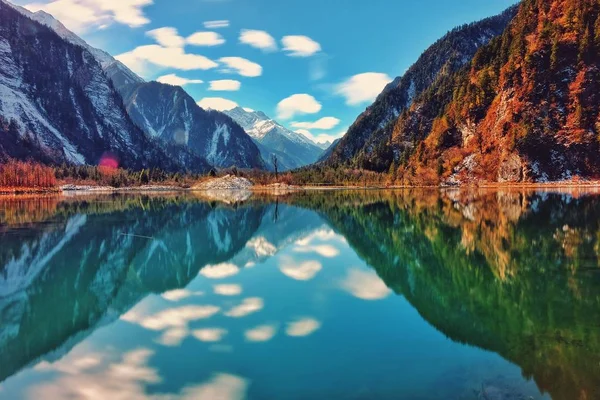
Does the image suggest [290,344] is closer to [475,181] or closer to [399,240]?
[399,240]

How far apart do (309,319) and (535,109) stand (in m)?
161

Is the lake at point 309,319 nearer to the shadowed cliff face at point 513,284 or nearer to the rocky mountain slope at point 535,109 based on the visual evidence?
the shadowed cliff face at point 513,284

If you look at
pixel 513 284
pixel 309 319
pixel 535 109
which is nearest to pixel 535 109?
pixel 535 109

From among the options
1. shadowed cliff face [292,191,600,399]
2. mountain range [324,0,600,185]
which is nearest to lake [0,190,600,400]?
shadowed cliff face [292,191,600,399]

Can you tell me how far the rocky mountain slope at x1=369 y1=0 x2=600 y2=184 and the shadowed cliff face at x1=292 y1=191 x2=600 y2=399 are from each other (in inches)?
4571

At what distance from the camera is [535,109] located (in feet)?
502

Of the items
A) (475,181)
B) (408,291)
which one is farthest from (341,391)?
(475,181)

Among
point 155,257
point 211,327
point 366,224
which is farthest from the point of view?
point 366,224

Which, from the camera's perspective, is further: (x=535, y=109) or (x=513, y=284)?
(x=535, y=109)

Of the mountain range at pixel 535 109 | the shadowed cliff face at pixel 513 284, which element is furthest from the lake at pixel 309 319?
the mountain range at pixel 535 109

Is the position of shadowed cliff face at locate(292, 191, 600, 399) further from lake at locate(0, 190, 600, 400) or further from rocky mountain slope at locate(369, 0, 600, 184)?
rocky mountain slope at locate(369, 0, 600, 184)

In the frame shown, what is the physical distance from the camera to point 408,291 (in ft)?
68.5

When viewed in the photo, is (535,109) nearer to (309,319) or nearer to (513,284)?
(513,284)

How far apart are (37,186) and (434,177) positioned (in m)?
151
